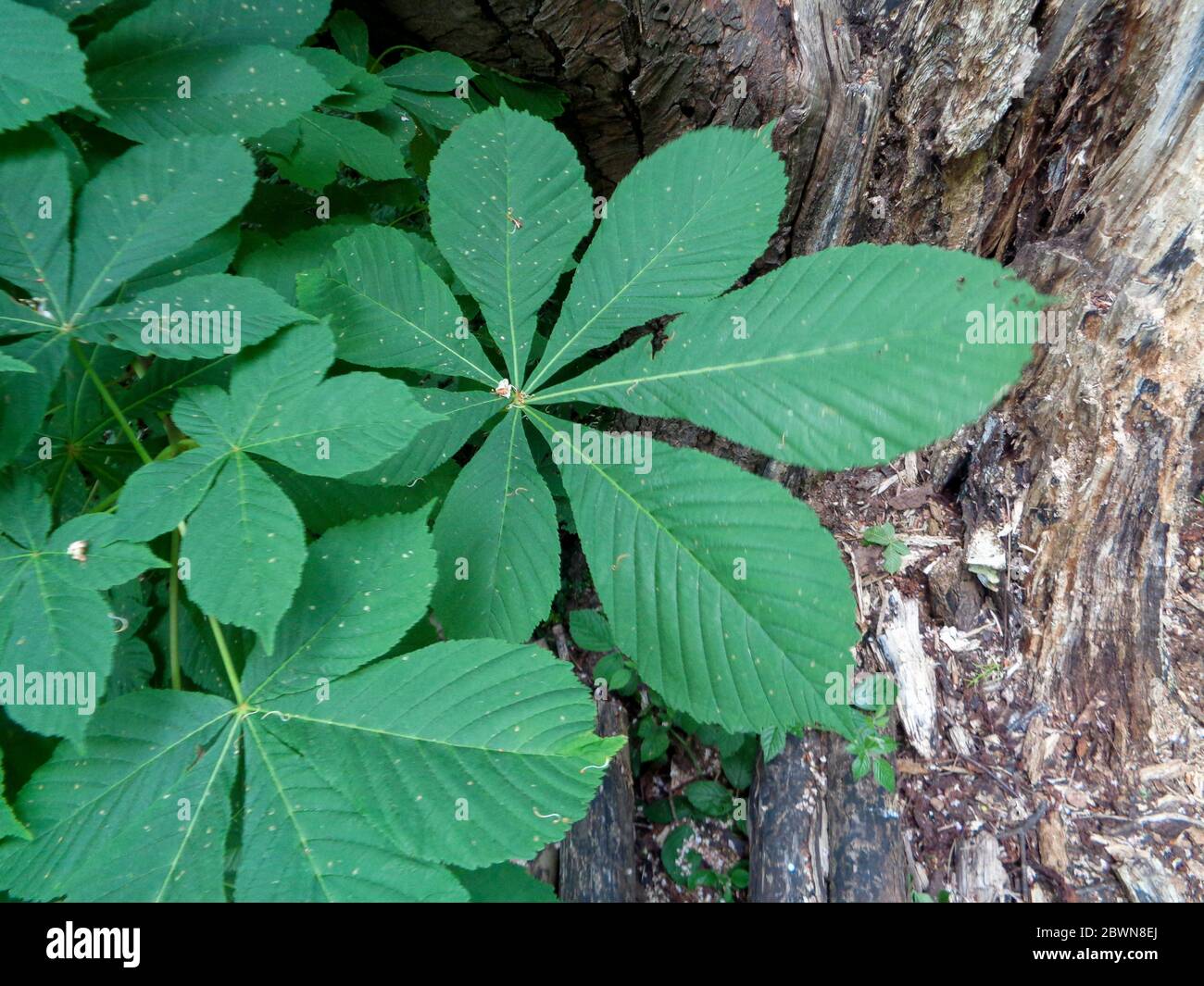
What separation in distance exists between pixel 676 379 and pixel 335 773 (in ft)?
2.40

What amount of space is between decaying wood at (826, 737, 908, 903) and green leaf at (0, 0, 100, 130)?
7.09 feet

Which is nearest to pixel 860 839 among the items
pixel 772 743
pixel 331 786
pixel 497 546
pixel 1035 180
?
pixel 772 743

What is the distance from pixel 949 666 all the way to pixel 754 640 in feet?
4.94

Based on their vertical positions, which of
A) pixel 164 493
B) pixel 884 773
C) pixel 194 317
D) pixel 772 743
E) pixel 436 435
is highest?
pixel 194 317

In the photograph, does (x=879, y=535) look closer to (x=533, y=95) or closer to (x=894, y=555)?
(x=894, y=555)

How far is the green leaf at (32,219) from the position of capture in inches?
38.8

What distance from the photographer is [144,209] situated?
1.02m

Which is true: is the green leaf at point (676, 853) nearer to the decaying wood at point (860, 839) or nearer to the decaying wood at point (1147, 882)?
the decaying wood at point (860, 839)

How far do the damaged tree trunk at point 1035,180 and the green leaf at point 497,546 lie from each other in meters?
0.86

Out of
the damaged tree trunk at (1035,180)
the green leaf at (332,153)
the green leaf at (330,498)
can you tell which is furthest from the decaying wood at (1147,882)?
the green leaf at (332,153)

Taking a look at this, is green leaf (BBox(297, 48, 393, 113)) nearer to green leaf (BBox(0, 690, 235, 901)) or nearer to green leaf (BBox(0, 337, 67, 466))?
green leaf (BBox(0, 337, 67, 466))

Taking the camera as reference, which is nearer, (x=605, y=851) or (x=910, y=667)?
(x=605, y=851)
